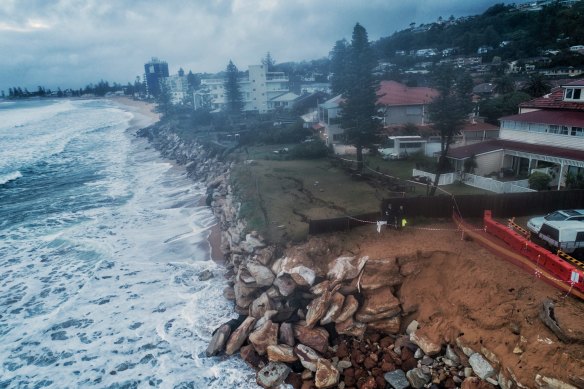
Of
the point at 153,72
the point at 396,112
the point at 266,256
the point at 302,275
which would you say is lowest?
the point at 302,275

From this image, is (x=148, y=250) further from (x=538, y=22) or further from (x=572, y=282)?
(x=538, y=22)

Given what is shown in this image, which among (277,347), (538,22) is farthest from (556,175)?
(538,22)

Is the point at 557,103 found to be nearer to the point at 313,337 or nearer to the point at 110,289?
the point at 313,337

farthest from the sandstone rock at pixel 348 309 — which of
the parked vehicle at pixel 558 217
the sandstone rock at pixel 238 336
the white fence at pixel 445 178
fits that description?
the white fence at pixel 445 178

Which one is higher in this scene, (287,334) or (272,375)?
(287,334)

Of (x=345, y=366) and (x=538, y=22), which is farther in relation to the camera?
(x=538, y=22)

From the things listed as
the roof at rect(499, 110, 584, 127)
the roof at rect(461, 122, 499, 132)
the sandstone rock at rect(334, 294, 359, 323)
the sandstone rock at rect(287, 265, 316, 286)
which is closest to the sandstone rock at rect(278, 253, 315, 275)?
the sandstone rock at rect(287, 265, 316, 286)

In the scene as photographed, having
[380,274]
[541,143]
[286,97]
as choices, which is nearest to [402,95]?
[541,143]

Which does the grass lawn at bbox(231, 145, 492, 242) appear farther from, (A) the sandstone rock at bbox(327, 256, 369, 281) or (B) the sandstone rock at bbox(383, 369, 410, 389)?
(B) the sandstone rock at bbox(383, 369, 410, 389)
